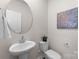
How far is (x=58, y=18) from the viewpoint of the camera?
219 centimetres

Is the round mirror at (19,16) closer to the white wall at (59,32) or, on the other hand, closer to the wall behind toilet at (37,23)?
the wall behind toilet at (37,23)

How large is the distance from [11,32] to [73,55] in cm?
136

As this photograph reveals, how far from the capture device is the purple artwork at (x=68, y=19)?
175 centimetres

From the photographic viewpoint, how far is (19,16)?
2.21m

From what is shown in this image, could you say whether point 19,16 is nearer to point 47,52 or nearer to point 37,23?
point 37,23

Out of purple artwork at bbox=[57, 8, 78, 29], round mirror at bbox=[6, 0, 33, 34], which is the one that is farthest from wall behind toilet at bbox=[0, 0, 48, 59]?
purple artwork at bbox=[57, 8, 78, 29]

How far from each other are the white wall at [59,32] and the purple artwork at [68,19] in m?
0.08

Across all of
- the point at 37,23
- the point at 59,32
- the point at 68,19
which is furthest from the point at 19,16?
the point at 68,19

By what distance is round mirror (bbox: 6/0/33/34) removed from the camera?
208 centimetres

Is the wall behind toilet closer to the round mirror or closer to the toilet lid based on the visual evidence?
the round mirror

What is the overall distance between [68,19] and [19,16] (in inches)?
42.9

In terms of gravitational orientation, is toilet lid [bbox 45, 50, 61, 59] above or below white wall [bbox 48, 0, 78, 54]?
below

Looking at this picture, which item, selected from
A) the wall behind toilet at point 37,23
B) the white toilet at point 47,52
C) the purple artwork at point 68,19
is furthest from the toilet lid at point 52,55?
the purple artwork at point 68,19

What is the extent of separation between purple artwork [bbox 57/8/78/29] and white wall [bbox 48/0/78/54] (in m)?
0.08
